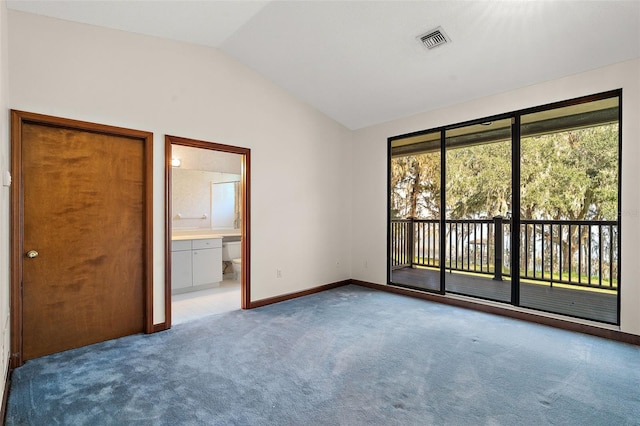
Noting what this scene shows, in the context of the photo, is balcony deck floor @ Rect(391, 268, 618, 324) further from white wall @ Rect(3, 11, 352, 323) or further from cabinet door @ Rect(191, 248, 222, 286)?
cabinet door @ Rect(191, 248, 222, 286)

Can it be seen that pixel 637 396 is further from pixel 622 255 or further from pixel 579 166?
pixel 579 166

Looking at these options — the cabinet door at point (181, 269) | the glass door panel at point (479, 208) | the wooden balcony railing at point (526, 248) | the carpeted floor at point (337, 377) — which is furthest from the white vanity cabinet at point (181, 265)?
the glass door panel at point (479, 208)

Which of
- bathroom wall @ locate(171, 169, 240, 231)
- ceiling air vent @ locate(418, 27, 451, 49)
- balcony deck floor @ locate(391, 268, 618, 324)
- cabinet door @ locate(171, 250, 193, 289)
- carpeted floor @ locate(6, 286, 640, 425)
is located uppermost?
ceiling air vent @ locate(418, 27, 451, 49)

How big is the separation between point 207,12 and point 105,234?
230 centimetres

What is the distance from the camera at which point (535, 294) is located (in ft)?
14.5

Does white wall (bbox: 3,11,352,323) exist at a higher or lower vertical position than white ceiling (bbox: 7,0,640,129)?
lower

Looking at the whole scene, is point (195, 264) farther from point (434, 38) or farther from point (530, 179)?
point (530, 179)

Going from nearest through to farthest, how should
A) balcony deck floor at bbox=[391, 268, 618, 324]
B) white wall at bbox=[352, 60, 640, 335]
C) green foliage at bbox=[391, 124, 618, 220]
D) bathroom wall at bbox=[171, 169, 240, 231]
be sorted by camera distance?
white wall at bbox=[352, 60, 640, 335] → balcony deck floor at bbox=[391, 268, 618, 324] → green foliage at bbox=[391, 124, 618, 220] → bathroom wall at bbox=[171, 169, 240, 231]

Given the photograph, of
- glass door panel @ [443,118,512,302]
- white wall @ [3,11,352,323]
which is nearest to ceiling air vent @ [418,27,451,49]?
glass door panel @ [443,118,512,302]

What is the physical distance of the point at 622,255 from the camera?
3.04 metres

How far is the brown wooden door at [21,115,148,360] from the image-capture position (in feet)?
8.80

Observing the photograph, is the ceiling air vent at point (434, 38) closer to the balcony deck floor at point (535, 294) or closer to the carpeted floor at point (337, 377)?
the carpeted floor at point (337, 377)

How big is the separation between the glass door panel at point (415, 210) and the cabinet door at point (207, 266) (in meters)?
2.79

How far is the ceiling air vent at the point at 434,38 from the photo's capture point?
3.01 m
